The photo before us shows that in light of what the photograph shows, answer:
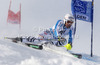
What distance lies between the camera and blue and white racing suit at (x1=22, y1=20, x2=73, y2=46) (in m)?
8.68

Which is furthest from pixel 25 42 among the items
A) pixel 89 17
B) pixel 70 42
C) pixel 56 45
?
pixel 89 17

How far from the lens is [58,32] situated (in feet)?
28.4

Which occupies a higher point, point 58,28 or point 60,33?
point 58,28

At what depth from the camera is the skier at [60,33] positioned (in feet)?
28.4

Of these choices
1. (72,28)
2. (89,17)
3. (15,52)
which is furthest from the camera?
(89,17)

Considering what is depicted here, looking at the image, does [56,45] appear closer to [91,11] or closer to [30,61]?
[91,11]

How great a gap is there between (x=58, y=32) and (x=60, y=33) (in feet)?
0.39

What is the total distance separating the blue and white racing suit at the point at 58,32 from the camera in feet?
28.5

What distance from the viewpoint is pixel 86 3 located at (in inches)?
413

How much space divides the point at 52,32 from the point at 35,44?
1226mm

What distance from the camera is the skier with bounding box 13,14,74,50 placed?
8664 millimetres

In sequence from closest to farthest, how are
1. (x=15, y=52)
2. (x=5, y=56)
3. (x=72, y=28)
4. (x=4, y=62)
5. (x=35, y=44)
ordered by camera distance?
(x=4, y=62) → (x=5, y=56) → (x=15, y=52) → (x=35, y=44) → (x=72, y=28)

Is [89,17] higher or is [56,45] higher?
[89,17]

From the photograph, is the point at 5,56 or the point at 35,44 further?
the point at 35,44
